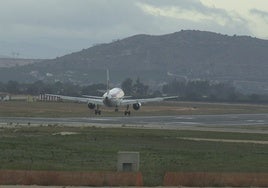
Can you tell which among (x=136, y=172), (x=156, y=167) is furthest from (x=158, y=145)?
(x=136, y=172)

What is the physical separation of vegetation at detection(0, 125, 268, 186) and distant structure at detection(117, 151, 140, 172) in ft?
2.20

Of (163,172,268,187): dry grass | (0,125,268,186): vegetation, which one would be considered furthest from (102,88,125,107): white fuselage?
(163,172,268,187): dry grass

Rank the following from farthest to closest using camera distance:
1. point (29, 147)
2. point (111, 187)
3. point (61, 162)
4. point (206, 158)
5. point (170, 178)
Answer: point (29, 147) → point (206, 158) → point (61, 162) → point (170, 178) → point (111, 187)

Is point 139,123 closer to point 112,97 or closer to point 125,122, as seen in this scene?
point 125,122

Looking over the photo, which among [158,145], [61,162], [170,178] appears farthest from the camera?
[158,145]

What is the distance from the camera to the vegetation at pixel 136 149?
96.5ft

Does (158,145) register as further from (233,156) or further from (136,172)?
(136,172)

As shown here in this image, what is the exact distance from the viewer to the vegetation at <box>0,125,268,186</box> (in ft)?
96.5

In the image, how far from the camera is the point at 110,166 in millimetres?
29953

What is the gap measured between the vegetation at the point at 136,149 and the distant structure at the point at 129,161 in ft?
2.20

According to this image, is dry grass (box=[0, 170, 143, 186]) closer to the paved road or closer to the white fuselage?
the paved road

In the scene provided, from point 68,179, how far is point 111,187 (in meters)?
1.72

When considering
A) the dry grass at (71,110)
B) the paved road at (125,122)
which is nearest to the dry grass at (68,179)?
the paved road at (125,122)

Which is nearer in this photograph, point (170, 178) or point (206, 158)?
point (170, 178)
